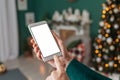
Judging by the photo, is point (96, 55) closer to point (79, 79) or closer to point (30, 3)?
point (30, 3)

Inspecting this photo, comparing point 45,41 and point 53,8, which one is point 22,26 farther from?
point 45,41

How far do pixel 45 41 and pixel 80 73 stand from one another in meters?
0.33

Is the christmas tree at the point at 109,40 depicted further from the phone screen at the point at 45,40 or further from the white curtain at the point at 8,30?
the phone screen at the point at 45,40

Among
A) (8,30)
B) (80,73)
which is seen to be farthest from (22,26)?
(80,73)

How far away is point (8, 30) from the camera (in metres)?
3.90

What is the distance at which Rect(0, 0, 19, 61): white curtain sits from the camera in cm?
376

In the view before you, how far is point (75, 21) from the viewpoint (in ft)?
12.1

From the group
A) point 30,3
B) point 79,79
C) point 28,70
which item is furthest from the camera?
point 30,3

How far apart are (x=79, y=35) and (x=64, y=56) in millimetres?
2166

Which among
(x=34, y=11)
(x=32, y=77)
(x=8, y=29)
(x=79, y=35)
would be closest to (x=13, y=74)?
(x=32, y=77)

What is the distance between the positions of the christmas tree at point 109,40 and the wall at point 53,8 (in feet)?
1.58

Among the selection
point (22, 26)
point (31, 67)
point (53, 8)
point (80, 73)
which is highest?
point (80, 73)

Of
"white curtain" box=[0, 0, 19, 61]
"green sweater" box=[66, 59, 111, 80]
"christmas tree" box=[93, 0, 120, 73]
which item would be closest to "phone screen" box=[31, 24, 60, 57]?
"green sweater" box=[66, 59, 111, 80]

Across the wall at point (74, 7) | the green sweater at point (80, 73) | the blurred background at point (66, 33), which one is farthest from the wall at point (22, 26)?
the green sweater at point (80, 73)
